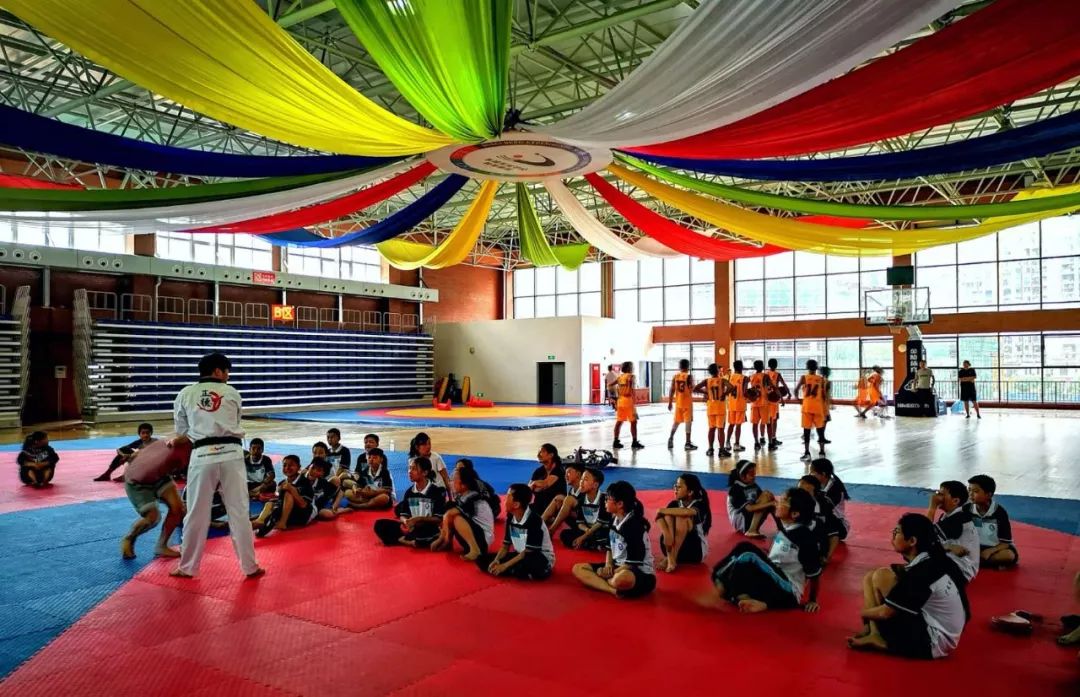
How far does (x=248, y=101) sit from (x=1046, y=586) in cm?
632

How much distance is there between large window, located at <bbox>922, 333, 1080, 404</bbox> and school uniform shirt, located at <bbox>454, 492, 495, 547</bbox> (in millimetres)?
21294

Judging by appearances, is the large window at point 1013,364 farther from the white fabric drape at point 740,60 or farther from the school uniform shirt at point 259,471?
the school uniform shirt at point 259,471

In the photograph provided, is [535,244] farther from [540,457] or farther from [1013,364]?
[1013,364]

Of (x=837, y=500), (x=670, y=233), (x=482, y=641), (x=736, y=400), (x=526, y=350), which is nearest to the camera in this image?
(x=482, y=641)

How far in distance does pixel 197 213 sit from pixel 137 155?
3.63 feet

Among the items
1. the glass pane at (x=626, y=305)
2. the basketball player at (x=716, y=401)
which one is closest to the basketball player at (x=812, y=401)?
the basketball player at (x=716, y=401)

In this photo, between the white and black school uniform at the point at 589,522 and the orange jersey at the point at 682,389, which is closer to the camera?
the white and black school uniform at the point at 589,522

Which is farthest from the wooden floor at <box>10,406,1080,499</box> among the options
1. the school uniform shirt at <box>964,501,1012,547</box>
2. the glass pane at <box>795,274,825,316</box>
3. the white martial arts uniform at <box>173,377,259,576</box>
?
the glass pane at <box>795,274,825,316</box>

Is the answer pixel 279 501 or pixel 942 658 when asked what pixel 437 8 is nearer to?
pixel 279 501

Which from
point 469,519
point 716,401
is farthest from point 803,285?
point 469,519

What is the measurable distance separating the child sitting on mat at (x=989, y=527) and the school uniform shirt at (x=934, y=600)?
162 centimetres

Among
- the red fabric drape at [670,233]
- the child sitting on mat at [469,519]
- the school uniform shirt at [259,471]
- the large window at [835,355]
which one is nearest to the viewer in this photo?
the child sitting on mat at [469,519]

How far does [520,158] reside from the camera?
7008 mm

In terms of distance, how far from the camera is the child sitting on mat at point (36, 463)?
7652 mm
